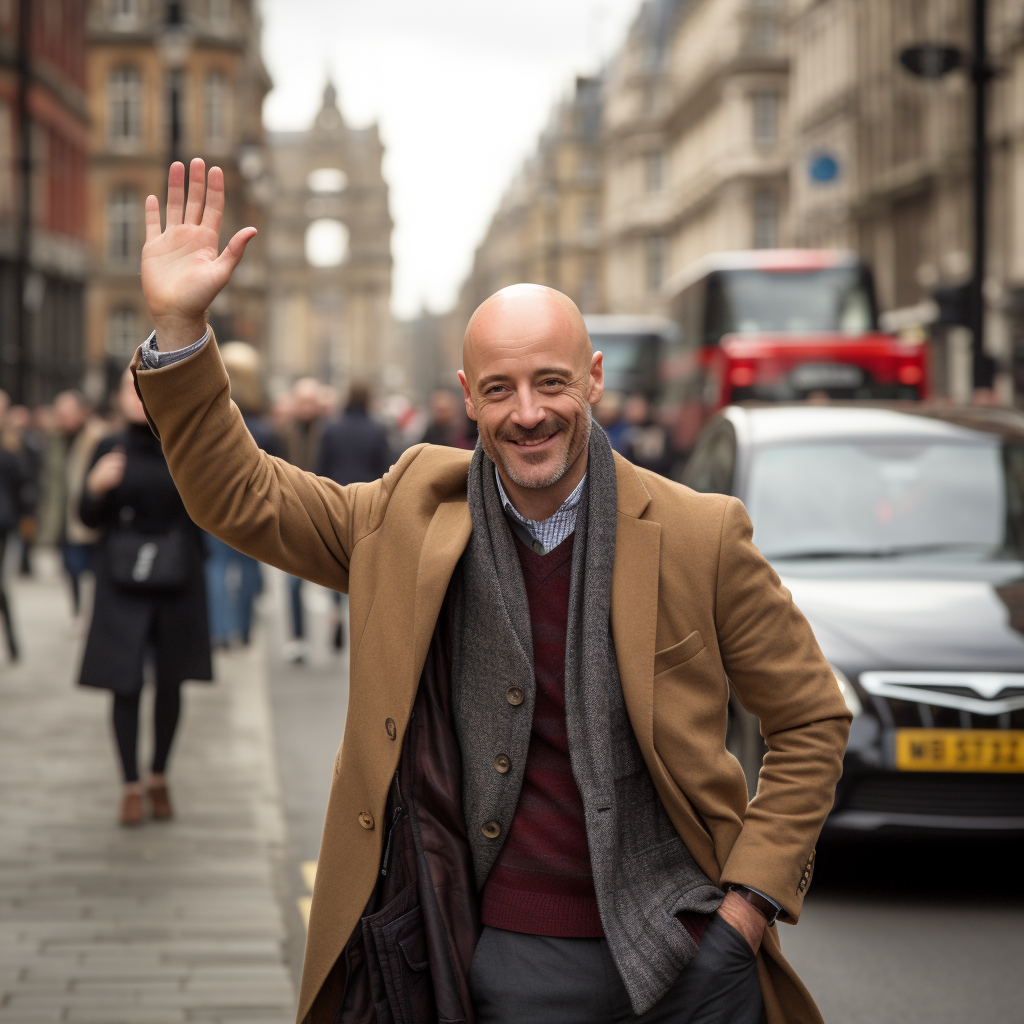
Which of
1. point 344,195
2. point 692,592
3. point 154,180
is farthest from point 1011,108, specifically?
point 344,195

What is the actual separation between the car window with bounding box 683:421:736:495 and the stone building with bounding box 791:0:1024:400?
861 inches

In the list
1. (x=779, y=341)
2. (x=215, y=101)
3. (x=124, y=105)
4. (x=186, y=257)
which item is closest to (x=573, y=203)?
(x=215, y=101)

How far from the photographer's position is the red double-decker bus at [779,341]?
2042 centimetres

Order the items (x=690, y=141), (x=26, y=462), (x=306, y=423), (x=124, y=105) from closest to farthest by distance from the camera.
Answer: (x=306, y=423) → (x=26, y=462) → (x=124, y=105) → (x=690, y=141)

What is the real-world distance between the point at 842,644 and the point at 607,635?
3.62 meters

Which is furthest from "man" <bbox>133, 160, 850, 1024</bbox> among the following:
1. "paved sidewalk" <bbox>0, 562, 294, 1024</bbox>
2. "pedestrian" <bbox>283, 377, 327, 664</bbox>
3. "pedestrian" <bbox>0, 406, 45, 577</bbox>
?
"pedestrian" <bbox>0, 406, 45, 577</bbox>

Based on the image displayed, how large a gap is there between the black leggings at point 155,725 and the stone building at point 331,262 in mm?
124789

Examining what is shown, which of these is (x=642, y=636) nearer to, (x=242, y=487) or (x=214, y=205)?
(x=242, y=487)

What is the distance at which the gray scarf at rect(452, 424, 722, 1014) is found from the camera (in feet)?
8.55

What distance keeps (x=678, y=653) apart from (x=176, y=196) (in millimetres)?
1053

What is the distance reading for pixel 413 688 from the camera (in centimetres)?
267

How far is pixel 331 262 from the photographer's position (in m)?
144

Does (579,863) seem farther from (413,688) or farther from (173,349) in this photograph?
(173,349)

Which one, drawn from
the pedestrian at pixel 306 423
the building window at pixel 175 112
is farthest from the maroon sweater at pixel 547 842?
the building window at pixel 175 112
